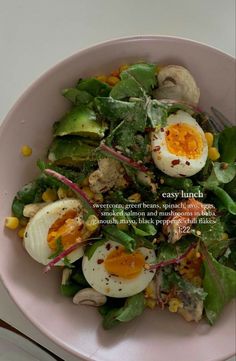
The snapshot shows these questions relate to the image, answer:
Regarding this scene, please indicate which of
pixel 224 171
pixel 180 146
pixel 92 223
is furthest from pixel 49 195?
pixel 224 171

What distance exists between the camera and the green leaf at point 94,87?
1.19 meters

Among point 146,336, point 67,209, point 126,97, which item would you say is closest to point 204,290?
point 146,336

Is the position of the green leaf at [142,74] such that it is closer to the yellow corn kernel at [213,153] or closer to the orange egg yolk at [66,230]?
the yellow corn kernel at [213,153]

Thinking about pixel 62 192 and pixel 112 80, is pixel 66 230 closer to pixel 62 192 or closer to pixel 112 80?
pixel 62 192

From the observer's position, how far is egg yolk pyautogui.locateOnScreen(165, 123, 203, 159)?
1.20 metres

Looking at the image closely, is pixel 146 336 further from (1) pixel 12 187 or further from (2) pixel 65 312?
(1) pixel 12 187

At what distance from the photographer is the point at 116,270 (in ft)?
3.92

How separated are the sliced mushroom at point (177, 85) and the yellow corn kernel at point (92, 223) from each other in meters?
0.36

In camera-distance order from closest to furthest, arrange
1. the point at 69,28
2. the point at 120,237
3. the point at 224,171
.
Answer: the point at 120,237 → the point at 224,171 → the point at 69,28

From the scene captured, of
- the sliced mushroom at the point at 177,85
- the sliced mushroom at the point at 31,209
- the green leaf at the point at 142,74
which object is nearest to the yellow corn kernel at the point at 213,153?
the sliced mushroom at the point at 177,85

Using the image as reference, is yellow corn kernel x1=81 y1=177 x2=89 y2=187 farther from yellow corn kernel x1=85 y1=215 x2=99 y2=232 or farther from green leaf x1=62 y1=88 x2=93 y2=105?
green leaf x1=62 y1=88 x2=93 y2=105

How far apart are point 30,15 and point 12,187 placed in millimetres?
513

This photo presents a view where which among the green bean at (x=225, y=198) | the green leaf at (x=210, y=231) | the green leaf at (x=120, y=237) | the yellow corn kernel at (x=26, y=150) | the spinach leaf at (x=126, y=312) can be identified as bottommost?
the spinach leaf at (x=126, y=312)

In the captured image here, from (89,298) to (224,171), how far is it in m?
0.48
